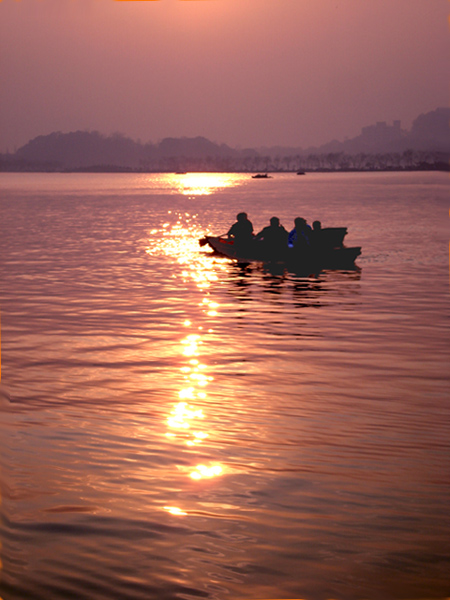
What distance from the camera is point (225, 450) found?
10000 millimetres

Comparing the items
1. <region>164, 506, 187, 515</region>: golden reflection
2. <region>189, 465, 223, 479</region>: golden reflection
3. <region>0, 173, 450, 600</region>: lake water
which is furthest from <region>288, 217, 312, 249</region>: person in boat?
<region>164, 506, 187, 515</region>: golden reflection

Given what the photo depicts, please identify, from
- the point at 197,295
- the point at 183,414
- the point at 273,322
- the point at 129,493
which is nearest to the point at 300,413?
the point at 183,414

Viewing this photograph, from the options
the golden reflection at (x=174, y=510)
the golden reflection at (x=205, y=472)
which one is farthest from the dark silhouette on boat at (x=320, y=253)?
the golden reflection at (x=174, y=510)

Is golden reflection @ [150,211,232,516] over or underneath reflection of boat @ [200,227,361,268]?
underneath

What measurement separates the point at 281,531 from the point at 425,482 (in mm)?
2124

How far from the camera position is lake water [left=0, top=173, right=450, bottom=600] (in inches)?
273

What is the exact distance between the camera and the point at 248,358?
15.6 metres

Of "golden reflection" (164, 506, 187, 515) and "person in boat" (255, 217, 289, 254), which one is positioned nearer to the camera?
"golden reflection" (164, 506, 187, 515)

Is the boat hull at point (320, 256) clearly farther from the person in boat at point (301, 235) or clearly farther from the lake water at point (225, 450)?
the lake water at point (225, 450)

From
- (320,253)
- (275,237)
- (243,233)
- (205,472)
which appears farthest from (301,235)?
(205,472)

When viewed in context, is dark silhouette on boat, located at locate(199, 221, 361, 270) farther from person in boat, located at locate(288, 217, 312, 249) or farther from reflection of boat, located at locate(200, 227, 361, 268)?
person in boat, located at locate(288, 217, 312, 249)

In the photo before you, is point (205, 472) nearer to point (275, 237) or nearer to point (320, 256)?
point (320, 256)

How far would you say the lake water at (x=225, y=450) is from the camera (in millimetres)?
6934

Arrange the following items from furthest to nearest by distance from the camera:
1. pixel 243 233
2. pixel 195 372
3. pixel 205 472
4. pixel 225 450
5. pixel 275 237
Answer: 1. pixel 243 233
2. pixel 275 237
3. pixel 195 372
4. pixel 225 450
5. pixel 205 472
